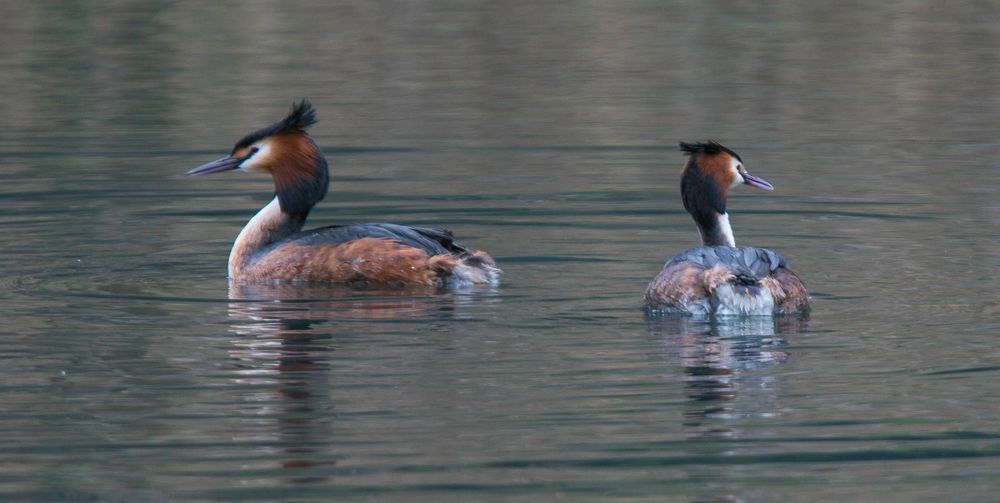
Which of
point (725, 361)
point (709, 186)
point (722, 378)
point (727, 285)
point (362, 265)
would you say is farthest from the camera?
point (362, 265)

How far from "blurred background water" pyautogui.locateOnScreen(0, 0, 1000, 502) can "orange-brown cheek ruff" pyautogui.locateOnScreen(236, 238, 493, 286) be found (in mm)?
159

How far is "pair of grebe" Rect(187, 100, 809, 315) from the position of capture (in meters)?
9.28

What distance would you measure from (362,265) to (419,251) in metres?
0.34

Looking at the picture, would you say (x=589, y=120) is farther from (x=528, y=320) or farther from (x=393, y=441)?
(x=393, y=441)

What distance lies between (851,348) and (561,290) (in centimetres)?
208

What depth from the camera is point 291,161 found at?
11375 mm

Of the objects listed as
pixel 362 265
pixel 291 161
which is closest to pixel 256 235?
pixel 291 161

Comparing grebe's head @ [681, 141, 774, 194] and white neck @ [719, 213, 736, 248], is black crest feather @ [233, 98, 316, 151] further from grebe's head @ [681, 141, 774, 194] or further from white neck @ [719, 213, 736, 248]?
white neck @ [719, 213, 736, 248]

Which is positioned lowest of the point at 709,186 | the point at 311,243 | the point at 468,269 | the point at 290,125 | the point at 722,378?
the point at 722,378

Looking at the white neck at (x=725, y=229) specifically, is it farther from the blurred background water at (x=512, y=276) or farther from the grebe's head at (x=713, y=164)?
the blurred background water at (x=512, y=276)

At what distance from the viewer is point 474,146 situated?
16156 mm

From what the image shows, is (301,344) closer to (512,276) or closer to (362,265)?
Result: (362,265)

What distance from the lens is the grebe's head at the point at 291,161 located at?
11.3 m

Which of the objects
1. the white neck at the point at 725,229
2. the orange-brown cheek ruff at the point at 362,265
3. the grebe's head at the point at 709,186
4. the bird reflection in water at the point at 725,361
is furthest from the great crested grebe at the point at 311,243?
the bird reflection in water at the point at 725,361
